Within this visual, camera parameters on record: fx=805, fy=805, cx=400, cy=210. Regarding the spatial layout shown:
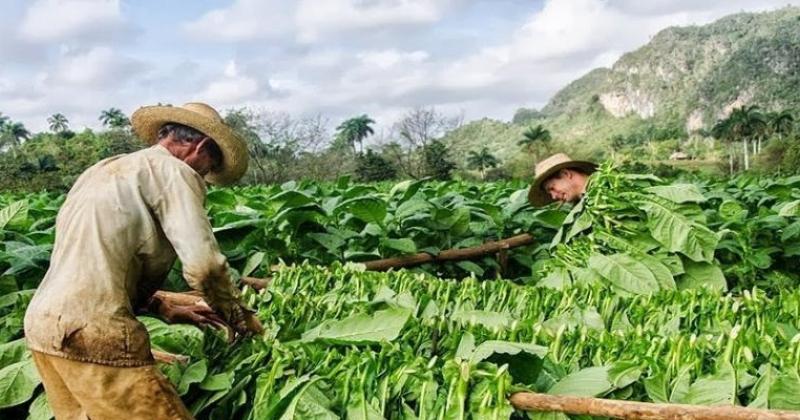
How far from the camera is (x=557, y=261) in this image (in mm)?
3834

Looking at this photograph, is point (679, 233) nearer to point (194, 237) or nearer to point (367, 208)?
point (367, 208)

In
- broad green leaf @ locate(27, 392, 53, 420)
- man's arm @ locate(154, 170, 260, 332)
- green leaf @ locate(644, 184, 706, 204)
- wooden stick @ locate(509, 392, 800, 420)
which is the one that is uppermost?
man's arm @ locate(154, 170, 260, 332)

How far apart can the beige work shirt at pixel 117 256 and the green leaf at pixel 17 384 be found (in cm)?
47

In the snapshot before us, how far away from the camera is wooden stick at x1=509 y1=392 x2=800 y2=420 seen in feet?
4.78

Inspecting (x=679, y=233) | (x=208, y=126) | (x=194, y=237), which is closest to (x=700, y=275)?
(x=679, y=233)

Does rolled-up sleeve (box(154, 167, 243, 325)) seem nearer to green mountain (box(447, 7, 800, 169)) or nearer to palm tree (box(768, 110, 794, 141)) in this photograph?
palm tree (box(768, 110, 794, 141))

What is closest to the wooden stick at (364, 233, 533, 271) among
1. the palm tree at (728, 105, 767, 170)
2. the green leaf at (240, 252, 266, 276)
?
the green leaf at (240, 252, 266, 276)

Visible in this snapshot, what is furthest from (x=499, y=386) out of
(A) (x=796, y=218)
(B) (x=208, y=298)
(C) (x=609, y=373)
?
(A) (x=796, y=218)

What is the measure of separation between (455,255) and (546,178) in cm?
72

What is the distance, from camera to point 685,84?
98.6 meters

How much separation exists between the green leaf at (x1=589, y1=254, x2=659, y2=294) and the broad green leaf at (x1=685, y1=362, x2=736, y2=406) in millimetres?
1511

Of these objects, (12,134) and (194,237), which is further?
(12,134)

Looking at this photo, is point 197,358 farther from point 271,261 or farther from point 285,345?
point 271,261

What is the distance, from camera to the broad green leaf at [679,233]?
3.58 metres
